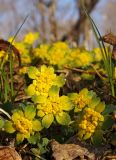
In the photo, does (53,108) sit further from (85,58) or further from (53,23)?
(53,23)

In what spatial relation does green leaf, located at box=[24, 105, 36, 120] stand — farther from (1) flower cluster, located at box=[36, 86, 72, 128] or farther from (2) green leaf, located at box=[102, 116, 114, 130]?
(2) green leaf, located at box=[102, 116, 114, 130]

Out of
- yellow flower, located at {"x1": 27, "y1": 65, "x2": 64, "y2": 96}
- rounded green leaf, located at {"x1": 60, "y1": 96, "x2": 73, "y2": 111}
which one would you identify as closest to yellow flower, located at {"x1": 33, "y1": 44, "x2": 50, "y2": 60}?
yellow flower, located at {"x1": 27, "y1": 65, "x2": 64, "y2": 96}

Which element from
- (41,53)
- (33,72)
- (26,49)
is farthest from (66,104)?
(26,49)

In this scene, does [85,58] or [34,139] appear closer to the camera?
[34,139]

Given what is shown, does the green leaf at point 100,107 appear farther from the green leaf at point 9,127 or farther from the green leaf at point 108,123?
the green leaf at point 9,127

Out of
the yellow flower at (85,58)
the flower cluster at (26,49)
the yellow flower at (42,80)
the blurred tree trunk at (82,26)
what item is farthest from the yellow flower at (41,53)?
the blurred tree trunk at (82,26)

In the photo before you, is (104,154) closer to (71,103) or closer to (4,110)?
(71,103)
